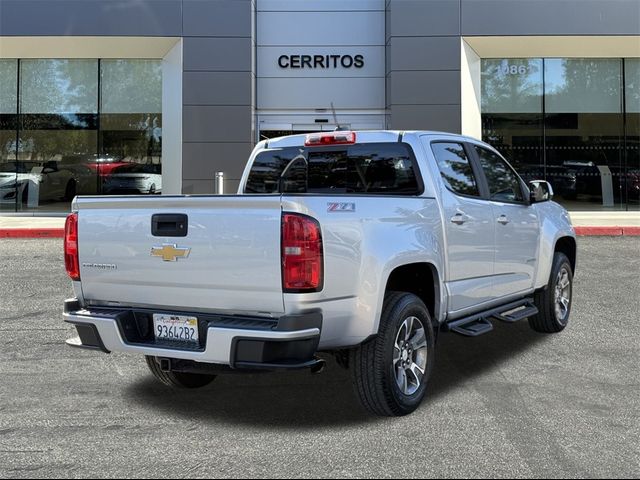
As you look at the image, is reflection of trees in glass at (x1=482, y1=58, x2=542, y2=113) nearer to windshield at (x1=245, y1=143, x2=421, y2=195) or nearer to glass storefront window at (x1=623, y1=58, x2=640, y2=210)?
glass storefront window at (x1=623, y1=58, x2=640, y2=210)

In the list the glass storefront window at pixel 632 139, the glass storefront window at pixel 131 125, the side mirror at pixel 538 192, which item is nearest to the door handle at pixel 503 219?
the side mirror at pixel 538 192

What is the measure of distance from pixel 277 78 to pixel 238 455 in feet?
50.7

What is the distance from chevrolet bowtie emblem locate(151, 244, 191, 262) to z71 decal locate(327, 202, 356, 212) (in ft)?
2.99

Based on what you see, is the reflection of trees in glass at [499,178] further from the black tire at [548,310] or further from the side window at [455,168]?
the black tire at [548,310]

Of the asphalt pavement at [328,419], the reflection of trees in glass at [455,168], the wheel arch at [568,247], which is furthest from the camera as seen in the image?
the wheel arch at [568,247]

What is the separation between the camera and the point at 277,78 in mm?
18031

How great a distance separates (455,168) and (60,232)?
37.1 ft

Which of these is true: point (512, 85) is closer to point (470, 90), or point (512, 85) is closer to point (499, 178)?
point (470, 90)

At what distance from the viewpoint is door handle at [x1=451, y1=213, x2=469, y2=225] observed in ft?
16.5

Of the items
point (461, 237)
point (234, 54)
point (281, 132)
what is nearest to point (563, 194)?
point (281, 132)

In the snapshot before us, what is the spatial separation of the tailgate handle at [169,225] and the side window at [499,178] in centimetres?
298

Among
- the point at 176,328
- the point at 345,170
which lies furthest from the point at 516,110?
the point at 176,328

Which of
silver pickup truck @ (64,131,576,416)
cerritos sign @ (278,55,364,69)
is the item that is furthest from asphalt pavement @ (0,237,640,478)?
cerritos sign @ (278,55,364,69)

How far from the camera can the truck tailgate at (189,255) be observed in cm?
378
